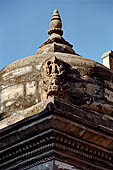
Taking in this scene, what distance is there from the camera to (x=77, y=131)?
10.9m

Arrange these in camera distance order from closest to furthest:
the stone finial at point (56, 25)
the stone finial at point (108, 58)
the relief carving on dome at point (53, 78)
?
the relief carving on dome at point (53, 78) < the stone finial at point (56, 25) < the stone finial at point (108, 58)

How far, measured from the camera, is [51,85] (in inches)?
469

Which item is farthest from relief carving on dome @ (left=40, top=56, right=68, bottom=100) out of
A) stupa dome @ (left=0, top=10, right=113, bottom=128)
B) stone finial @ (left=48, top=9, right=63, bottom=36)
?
stone finial @ (left=48, top=9, right=63, bottom=36)

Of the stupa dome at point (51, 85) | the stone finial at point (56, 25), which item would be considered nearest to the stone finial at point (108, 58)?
the stone finial at point (56, 25)

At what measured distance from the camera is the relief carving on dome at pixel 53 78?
11.9 meters

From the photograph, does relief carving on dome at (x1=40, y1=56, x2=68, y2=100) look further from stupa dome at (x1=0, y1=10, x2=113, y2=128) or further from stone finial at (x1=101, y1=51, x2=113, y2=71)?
stone finial at (x1=101, y1=51, x2=113, y2=71)

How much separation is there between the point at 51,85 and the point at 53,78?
0.16m

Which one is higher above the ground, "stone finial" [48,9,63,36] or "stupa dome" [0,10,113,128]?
"stone finial" [48,9,63,36]

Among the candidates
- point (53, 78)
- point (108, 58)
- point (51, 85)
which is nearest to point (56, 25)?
point (53, 78)

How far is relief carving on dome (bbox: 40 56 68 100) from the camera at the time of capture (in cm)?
1188

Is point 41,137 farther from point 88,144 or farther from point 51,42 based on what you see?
point 51,42

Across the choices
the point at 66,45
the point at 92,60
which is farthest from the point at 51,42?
the point at 92,60

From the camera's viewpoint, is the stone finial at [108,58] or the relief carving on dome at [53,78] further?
the stone finial at [108,58]

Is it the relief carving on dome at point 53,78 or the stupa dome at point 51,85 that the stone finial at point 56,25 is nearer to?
the stupa dome at point 51,85
